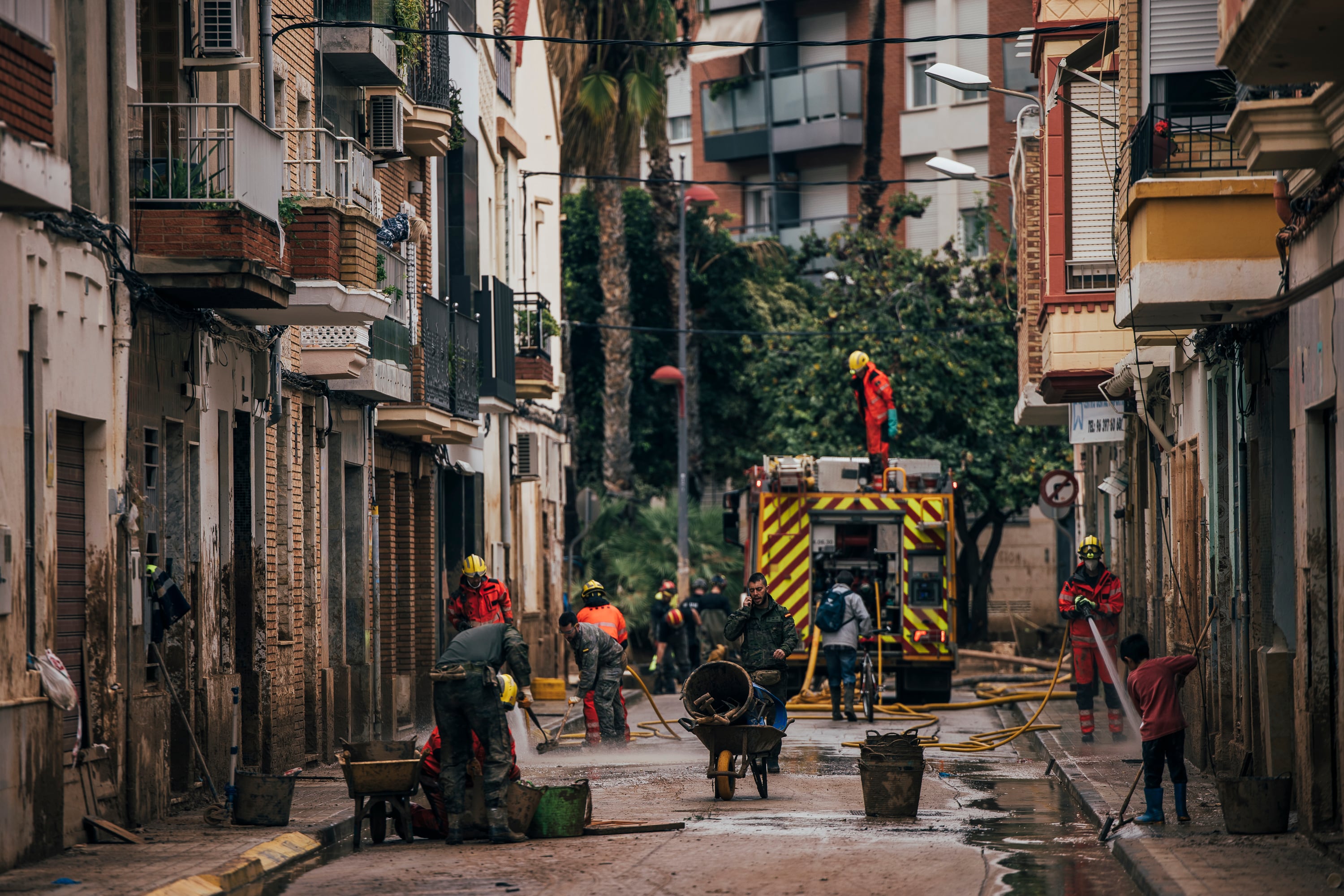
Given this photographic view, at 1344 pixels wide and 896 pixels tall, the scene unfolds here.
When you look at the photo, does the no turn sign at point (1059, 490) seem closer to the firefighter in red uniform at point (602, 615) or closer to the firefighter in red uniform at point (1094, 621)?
the firefighter in red uniform at point (1094, 621)

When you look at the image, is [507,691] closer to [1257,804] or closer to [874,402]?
[1257,804]

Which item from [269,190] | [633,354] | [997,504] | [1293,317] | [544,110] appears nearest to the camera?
[1293,317]

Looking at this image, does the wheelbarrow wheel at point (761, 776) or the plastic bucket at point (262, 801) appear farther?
the wheelbarrow wheel at point (761, 776)

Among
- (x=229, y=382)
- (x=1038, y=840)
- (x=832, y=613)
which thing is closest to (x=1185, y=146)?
(x=1038, y=840)

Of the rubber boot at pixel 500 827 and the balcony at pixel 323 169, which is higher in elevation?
the balcony at pixel 323 169

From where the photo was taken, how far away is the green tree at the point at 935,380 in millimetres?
40844

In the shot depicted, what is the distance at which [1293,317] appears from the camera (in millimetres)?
13133

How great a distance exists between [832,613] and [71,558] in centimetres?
1218

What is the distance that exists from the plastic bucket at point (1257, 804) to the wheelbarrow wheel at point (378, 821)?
532 centimetres

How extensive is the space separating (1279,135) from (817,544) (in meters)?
15.3

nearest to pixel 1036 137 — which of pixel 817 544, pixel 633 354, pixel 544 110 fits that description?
pixel 817 544

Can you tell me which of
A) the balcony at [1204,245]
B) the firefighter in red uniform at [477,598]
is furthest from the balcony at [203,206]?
the balcony at [1204,245]

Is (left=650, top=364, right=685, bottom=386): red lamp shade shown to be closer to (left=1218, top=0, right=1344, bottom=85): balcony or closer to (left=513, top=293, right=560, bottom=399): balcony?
(left=513, top=293, right=560, bottom=399): balcony

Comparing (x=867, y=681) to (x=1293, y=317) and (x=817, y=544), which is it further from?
(x=1293, y=317)
